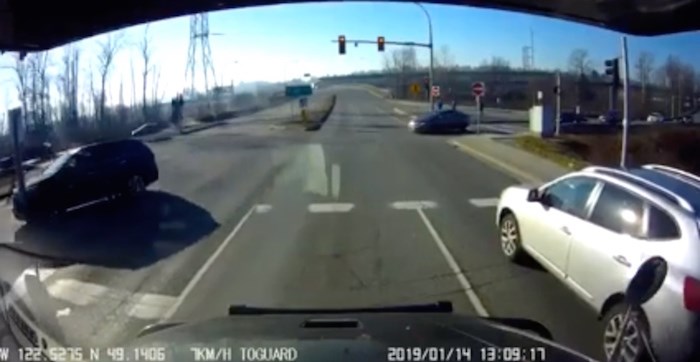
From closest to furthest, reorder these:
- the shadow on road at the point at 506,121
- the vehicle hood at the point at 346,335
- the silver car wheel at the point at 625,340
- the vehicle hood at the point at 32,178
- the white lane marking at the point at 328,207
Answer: the vehicle hood at the point at 346,335 < the silver car wheel at the point at 625,340 < the vehicle hood at the point at 32,178 < the shadow on road at the point at 506,121 < the white lane marking at the point at 328,207

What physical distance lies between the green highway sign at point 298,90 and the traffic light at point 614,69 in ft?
4.49

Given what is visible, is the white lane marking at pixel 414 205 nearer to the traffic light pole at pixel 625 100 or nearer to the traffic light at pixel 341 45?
the traffic light at pixel 341 45

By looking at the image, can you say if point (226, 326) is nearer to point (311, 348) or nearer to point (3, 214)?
point (311, 348)

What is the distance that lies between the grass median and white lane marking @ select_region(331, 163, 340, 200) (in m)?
1.12

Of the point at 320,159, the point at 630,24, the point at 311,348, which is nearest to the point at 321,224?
the point at 320,159

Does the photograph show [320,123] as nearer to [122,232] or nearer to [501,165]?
[501,165]

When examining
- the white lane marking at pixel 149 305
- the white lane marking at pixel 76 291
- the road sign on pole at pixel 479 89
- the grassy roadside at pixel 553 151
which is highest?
the road sign on pole at pixel 479 89

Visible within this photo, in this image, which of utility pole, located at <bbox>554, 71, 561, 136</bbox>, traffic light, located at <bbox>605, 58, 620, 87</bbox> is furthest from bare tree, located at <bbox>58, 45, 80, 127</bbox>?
traffic light, located at <bbox>605, 58, 620, 87</bbox>

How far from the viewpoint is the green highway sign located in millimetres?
3846

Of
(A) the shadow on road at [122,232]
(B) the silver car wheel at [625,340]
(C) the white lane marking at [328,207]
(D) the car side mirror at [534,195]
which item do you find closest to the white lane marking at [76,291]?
(A) the shadow on road at [122,232]

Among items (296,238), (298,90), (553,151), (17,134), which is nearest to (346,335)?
(296,238)

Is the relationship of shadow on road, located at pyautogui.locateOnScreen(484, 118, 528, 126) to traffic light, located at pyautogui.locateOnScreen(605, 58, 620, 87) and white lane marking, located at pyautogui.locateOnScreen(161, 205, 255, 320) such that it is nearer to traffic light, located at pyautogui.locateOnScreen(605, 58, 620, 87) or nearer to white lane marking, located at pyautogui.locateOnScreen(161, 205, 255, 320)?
traffic light, located at pyautogui.locateOnScreen(605, 58, 620, 87)

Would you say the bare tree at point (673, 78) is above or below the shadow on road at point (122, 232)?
above

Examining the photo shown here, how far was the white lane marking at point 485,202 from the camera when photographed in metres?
4.38
